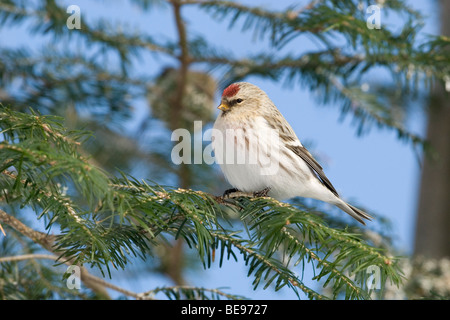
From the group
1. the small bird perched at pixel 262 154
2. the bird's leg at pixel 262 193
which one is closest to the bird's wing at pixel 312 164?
the small bird perched at pixel 262 154

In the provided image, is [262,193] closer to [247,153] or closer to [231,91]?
[247,153]

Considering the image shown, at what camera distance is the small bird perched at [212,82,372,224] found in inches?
49.3

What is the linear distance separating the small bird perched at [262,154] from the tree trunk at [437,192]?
1660 millimetres

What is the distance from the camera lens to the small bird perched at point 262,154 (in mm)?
1251

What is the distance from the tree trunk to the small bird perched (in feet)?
5.44

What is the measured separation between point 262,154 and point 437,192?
1.97m

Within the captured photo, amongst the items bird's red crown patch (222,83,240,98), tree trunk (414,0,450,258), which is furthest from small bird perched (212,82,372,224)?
tree trunk (414,0,450,258)

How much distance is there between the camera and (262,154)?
1.27 m

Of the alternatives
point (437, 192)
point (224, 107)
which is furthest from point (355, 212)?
point (437, 192)

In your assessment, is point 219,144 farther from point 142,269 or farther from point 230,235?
point 142,269

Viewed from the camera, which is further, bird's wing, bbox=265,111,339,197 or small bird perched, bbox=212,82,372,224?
bird's wing, bbox=265,111,339,197

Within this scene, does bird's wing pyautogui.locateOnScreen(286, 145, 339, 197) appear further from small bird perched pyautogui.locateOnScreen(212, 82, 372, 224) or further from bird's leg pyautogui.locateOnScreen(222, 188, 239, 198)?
bird's leg pyautogui.locateOnScreen(222, 188, 239, 198)

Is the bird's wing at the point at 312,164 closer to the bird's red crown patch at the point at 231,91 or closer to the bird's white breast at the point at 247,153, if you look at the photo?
the bird's white breast at the point at 247,153
